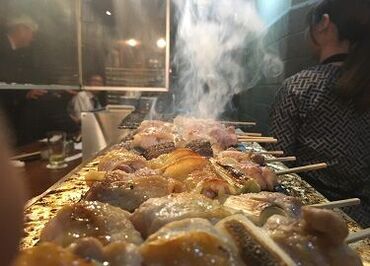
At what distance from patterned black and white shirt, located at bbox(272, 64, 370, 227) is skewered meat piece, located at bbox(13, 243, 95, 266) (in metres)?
3.17

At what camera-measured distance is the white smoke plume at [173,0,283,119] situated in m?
12.0

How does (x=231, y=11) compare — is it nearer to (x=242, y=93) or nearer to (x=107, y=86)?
(x=242, y=93)

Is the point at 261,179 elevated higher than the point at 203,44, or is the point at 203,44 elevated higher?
the point at 203,44

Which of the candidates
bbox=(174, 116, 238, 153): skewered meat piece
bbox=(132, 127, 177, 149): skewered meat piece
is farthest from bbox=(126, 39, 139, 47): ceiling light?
bbox=(132, 127, 177, 149): skewered meat piece

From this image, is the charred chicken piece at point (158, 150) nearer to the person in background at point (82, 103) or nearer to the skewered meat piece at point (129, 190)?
the skewered meat piece at point (129, 190)

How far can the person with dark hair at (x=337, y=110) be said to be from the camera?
378cm

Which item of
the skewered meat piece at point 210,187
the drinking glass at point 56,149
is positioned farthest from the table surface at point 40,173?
the skewered meat piece at point 210,187

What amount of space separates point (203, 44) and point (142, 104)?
16.9ft

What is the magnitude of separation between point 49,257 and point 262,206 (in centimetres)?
107

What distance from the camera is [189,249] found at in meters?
1.22

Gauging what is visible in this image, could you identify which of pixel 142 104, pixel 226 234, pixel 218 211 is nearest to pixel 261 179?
pixel 218 211

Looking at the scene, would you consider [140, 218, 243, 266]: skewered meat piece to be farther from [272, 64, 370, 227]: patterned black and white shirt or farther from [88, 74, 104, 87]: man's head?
[88, 74, 104, 87]: man's head

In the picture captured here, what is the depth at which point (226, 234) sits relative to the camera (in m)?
1.38

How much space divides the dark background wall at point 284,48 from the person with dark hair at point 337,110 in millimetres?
2990
